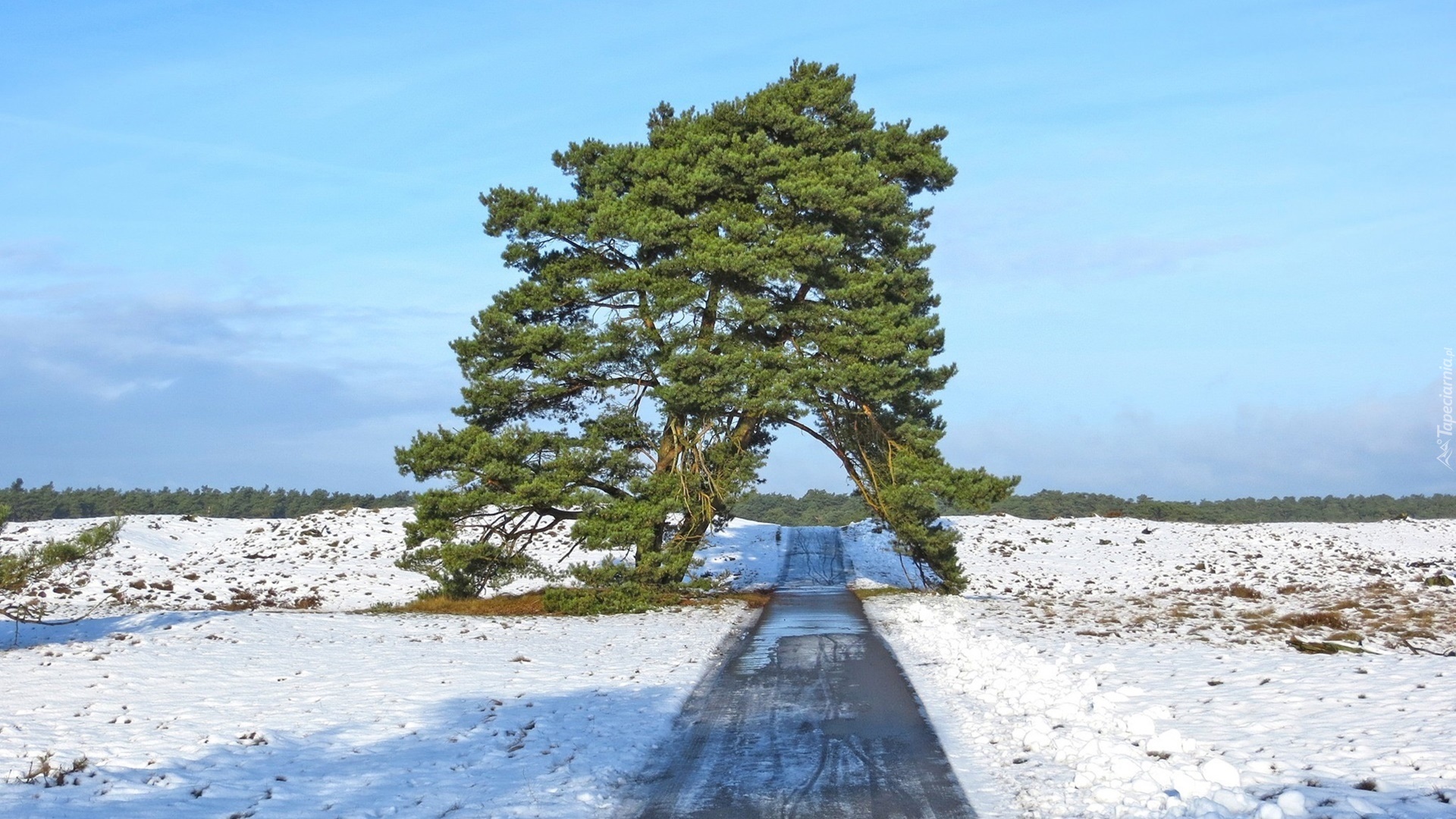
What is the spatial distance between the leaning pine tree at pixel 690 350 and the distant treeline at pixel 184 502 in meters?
40.8

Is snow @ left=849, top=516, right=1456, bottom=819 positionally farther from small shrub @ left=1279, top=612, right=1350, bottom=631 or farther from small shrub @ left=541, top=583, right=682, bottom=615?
small shrub @ left=541, top=583, right=682, bottom=615

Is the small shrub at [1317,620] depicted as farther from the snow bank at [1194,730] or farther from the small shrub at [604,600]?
the small shrub at [604,600]

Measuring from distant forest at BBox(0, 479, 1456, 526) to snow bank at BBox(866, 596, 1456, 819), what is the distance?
150ft

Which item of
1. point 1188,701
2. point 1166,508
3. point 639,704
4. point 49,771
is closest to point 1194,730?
point 1188,701

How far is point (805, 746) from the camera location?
9.01m

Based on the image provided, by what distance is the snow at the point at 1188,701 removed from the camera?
22.8 ft

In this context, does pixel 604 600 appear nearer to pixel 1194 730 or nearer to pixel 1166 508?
pixel 1194 730

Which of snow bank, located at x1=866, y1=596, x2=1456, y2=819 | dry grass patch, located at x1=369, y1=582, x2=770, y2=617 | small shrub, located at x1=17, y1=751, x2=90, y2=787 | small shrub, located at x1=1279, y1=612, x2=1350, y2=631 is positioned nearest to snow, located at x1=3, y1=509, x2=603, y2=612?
dry grass patch, located at x1=369, y1=582, x2=770, y2=617

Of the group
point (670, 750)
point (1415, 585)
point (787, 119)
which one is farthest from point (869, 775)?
point (1415, 585)

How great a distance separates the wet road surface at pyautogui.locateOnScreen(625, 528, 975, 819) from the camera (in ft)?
23.7

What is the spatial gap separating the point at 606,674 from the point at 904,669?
4003mm

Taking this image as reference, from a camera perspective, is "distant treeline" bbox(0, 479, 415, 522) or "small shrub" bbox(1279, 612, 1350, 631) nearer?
"small shrub" bbox(1279, 612, 1350, 631)

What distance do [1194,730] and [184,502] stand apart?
236 ft

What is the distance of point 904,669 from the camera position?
13.3 m
